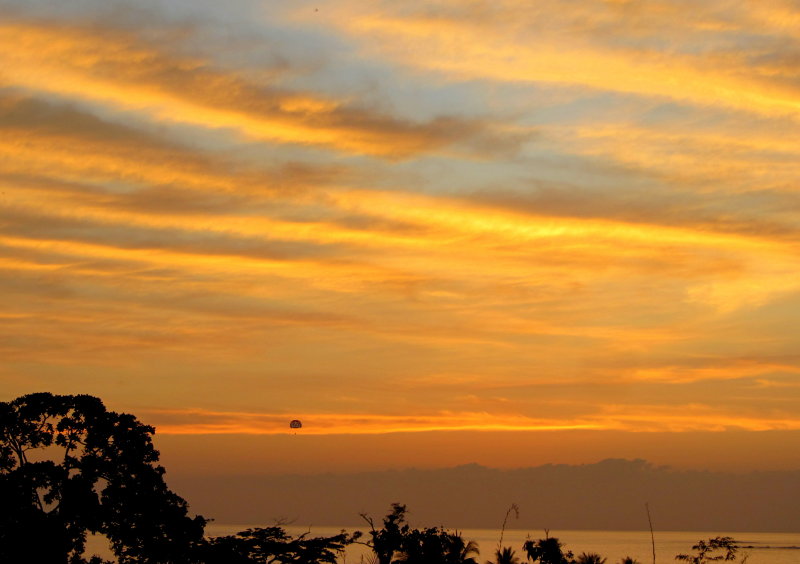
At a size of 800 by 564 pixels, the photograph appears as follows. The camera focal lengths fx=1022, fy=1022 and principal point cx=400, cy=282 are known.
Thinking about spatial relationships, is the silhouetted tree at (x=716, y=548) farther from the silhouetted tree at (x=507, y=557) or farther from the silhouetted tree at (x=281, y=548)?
the silhouetted tree at (x=281, y=548)

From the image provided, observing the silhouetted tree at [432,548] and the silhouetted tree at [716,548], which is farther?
the silhouetted tree at [716,548]

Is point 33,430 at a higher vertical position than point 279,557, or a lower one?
higher

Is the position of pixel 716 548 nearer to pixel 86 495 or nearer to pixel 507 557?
pixel 507 557

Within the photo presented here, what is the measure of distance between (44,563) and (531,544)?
30256mm

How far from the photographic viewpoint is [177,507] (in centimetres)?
4941

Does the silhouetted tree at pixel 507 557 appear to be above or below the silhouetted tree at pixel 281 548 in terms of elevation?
below

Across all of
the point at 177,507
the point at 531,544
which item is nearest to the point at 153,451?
the point at 177,507

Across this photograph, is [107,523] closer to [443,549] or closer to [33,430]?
A: [33,430]

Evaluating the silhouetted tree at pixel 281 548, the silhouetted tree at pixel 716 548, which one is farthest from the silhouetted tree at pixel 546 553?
the silhouetted tree at pixel 281 548

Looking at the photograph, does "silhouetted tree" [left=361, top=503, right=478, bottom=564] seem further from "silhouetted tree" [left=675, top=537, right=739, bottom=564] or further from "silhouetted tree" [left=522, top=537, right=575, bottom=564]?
"silhouetted tree" [left=675, top=537, right=739, bottom=564]

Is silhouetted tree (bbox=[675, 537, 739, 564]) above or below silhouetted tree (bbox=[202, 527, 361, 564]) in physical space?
below

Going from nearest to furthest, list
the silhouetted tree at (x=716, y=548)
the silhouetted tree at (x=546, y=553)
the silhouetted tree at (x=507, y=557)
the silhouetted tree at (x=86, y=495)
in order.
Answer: the silhouetted tree at (x=86, y=495) → the silhouetted tree at (x=546, y=553) → the silhouetted tree at (x=507, y=557) → the silhouetted tree at (x=716, y=548)

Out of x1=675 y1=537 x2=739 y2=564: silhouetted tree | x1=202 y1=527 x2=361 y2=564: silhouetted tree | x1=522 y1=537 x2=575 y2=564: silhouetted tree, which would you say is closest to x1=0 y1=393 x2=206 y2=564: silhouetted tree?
x1=202 y1=527 x2=361 y2=564: silhouetted tree

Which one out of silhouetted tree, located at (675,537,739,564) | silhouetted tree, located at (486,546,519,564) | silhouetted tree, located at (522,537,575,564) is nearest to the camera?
silhouetted tree, located at (522,537,575,564)
